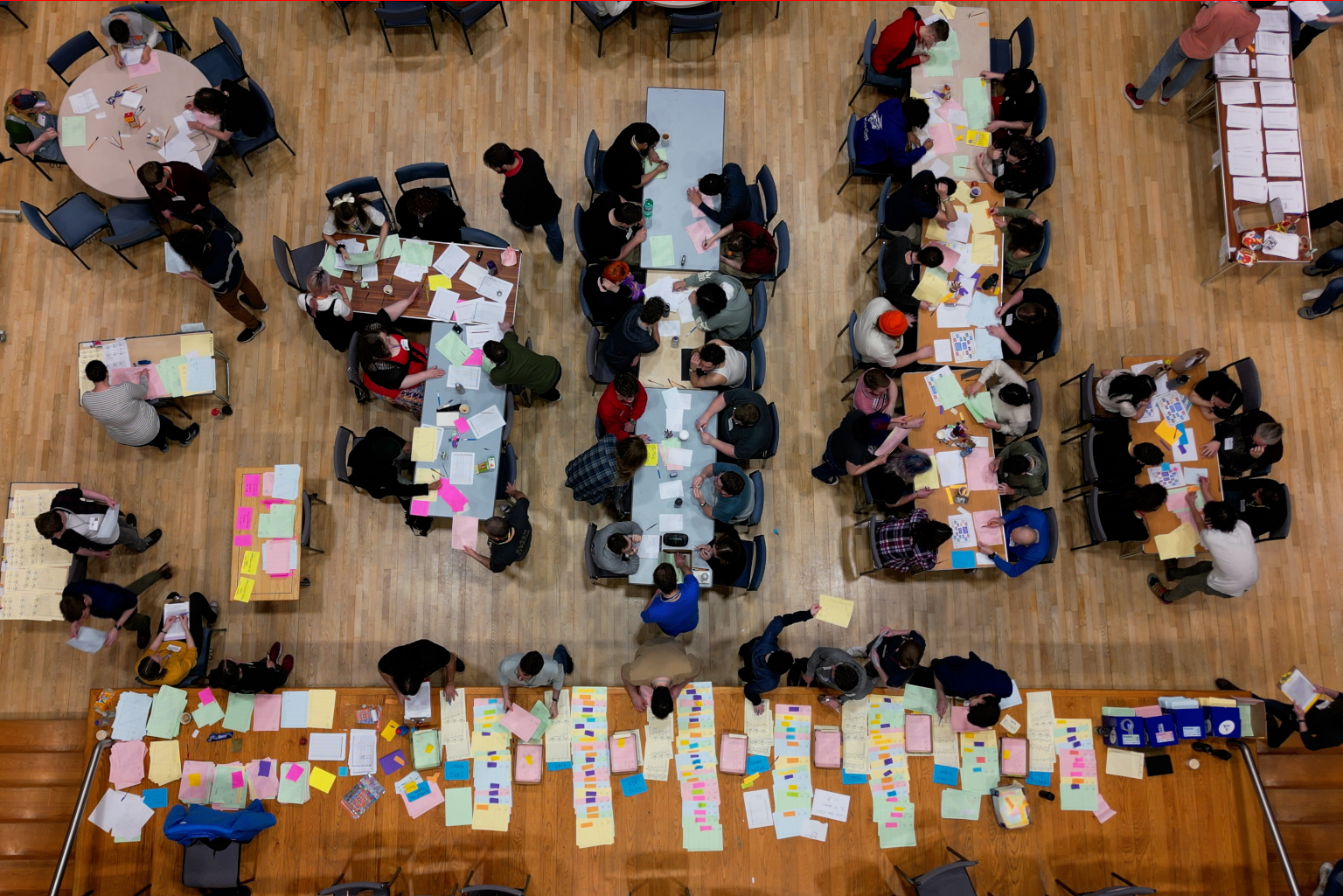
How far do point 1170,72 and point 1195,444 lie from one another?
3.75 meters

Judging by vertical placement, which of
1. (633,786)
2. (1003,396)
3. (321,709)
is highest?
(1003,396)

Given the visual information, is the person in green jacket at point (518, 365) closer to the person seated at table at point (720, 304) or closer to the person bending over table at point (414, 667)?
the person seated at table at point (720, 304)

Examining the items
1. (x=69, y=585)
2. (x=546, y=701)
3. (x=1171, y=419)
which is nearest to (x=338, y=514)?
(x=69, y=585)

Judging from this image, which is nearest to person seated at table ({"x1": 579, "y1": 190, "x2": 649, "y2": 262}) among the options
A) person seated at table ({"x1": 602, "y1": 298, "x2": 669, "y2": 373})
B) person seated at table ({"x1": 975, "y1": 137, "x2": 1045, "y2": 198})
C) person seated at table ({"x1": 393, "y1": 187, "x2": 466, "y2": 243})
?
person seated at table ({"x1": 602, "y1": 298, "x2": 669, "y2": 373})

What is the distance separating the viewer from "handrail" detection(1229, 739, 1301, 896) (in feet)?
18.0

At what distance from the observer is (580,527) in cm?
679

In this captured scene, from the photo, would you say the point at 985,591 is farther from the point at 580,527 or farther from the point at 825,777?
the point at 580,527

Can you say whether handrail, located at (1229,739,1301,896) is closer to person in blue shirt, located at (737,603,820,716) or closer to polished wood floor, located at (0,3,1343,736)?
polished wood floor, located at (0,3,1343,736)

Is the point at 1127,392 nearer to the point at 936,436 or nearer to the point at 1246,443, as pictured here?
the point at 1246,443

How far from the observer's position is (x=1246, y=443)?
20.5 ft

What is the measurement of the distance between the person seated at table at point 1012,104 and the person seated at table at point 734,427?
10.2 feet

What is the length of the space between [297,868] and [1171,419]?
7.64 metres

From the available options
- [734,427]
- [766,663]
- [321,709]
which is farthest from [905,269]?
[321,709]

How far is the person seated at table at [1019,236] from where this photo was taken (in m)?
6.39
